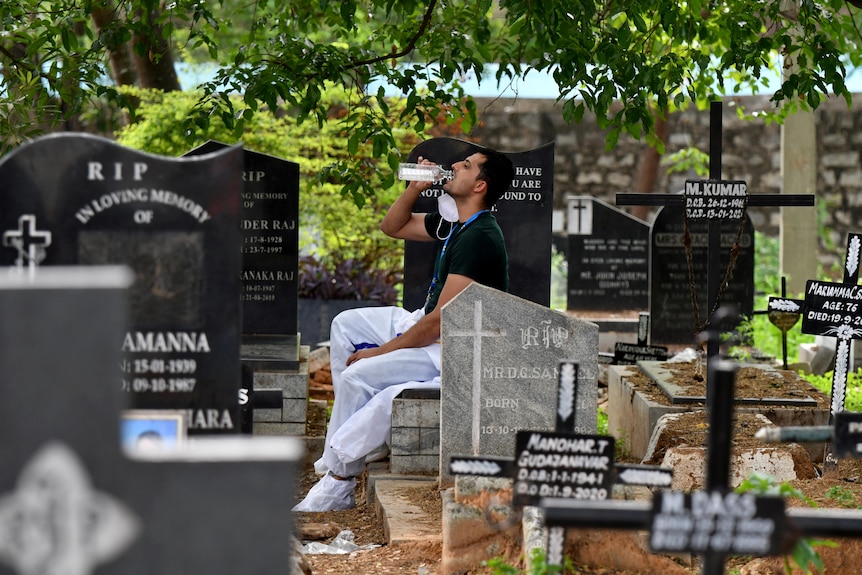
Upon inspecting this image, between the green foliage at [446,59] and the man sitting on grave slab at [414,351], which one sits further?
the green foliage at [446,59]

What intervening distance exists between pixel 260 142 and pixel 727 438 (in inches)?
381

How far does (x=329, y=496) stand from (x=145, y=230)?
3.02 metres

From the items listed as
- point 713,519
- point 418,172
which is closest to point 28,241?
point 713,519

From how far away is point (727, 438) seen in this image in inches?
108

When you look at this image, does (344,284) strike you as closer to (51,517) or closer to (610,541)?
(610,541)

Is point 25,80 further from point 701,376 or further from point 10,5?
point 701,376

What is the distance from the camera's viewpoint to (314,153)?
43.3ft

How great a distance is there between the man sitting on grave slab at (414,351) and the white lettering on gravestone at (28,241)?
283 cm

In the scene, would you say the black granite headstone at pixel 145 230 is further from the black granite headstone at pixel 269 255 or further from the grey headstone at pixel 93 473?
the black granite headstone at pixel 269 255

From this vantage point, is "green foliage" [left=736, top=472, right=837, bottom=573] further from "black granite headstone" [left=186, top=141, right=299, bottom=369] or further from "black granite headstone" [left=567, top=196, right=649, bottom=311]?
"black granite headstone" [left=567, top=196, right=649, bottom=311]

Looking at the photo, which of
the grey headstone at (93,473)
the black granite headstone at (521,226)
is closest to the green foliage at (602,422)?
the black granite headstone at (521,226)

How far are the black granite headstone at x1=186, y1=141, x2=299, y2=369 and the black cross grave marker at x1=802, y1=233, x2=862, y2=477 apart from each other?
331 centimetres

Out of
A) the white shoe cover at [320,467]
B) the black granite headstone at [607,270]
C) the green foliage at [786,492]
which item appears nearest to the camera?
the green foliage at [786,492]

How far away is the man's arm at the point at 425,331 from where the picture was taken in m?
6.18
